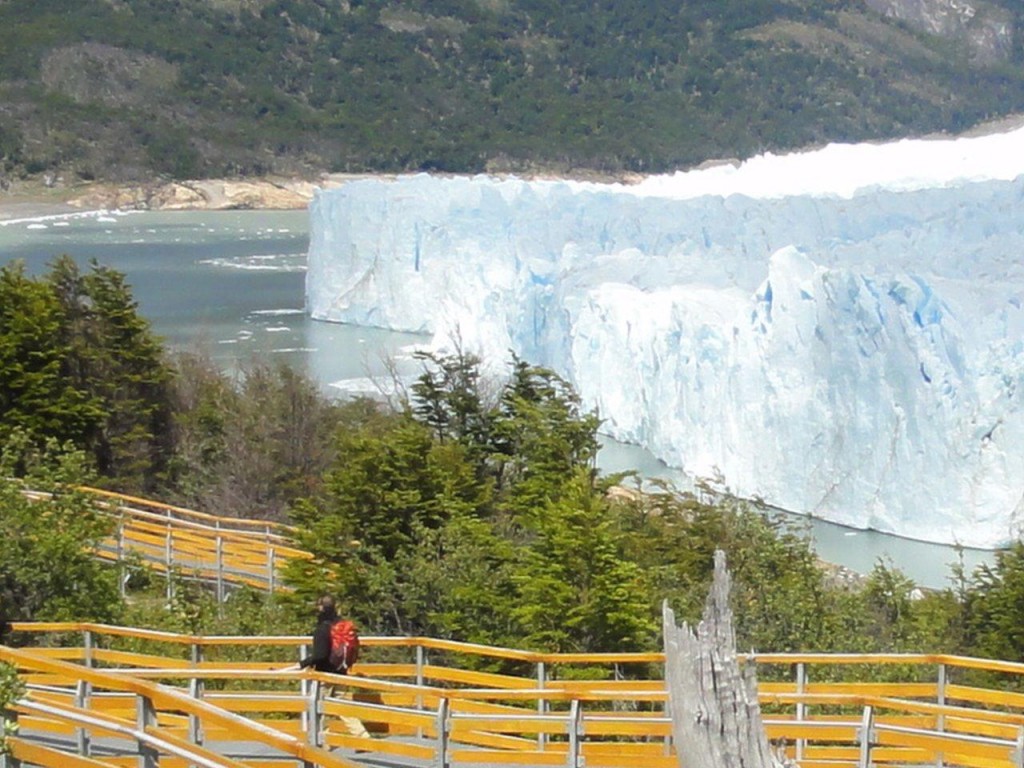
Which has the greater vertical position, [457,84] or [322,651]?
[457,84]

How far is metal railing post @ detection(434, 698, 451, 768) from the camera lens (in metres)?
5.14

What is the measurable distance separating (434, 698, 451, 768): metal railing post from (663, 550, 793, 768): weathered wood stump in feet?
7.29

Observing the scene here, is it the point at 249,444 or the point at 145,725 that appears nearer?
the point at 145,725

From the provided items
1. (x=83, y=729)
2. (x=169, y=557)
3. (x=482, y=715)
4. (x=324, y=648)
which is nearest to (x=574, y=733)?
(x=482, y=715)

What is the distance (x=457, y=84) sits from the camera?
112 meters

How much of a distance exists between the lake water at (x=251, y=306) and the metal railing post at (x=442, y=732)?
912cm

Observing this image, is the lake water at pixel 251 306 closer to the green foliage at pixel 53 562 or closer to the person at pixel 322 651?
the green foliage at pixel 53 562

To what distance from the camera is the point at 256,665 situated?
280 inches

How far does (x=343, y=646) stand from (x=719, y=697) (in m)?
3.38

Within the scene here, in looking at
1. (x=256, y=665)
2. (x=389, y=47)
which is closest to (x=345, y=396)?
(x=256, y=665)

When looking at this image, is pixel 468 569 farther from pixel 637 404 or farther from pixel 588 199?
pixel 588 199

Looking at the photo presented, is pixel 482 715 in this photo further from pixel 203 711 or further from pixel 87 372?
pixel 87 372

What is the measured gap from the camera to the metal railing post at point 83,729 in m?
5.23

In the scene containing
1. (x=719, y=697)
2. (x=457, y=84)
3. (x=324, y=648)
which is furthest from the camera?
(x=457, y=84)
